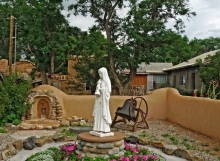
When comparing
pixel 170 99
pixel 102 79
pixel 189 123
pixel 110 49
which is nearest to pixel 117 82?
pixel 110 49

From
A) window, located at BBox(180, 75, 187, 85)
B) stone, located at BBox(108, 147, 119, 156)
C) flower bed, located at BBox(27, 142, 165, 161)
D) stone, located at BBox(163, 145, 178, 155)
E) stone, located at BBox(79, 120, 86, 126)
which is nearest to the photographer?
flower bed, located at BBox(27, 142, 165, 161)

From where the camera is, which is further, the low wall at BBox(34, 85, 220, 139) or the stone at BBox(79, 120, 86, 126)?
the stone at BBox(79, 120, 86, 126)

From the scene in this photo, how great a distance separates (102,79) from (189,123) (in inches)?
239

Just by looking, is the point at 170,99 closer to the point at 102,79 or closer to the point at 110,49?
the point at 110,49

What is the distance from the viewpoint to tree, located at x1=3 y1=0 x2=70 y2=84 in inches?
635

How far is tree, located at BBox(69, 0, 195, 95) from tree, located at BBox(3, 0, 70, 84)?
1481 mm

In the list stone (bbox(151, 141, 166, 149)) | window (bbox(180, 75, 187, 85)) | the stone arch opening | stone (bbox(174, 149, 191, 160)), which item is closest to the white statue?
stone (bbox(174, 149, 191, 160))

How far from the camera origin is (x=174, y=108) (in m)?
13.1

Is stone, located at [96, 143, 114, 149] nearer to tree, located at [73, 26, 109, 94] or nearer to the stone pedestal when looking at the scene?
the stone pedestal

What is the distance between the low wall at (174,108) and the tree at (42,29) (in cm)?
352

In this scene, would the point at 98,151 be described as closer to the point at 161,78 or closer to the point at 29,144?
the point at 29,144

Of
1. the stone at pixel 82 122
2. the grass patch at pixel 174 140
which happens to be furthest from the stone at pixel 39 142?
the grass patch at pixel 174 140

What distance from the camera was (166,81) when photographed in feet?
91.4

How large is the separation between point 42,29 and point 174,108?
30.4ft
